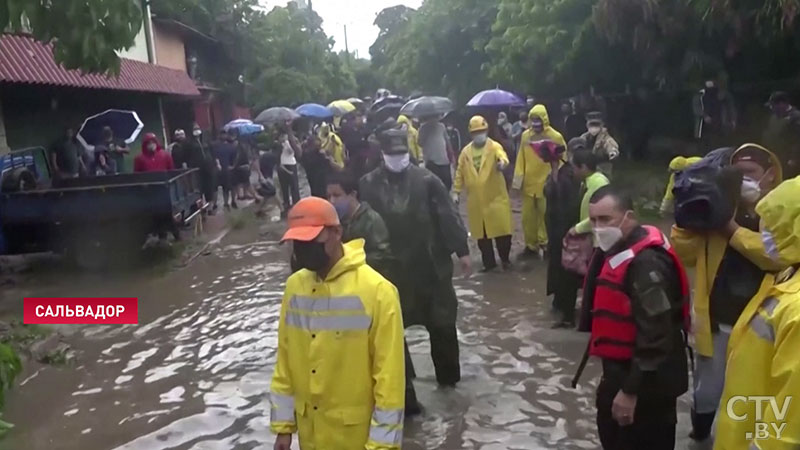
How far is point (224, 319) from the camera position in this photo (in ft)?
28.4

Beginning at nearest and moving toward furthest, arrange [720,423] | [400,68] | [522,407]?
[720,423] → [522,407] → [400,68]

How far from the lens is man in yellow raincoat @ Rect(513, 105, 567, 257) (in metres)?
9.50

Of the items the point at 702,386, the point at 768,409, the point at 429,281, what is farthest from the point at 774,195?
the point at 429,281

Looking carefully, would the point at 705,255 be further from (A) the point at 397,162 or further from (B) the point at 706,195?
(A) the point at 397,162

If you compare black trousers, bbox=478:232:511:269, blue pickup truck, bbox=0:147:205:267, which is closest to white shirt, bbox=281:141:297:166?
blue pickup truck, bbox=0:147:205:267

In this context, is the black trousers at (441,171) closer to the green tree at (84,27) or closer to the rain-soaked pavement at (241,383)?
the rain-soaked pavement at (241,383)

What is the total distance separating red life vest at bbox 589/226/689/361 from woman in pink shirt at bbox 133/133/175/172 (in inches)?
458

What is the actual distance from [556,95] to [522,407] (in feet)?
57.1

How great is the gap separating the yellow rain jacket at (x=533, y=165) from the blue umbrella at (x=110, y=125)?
9189mm

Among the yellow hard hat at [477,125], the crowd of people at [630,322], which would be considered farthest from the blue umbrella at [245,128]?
the crowd of people at [630,322]

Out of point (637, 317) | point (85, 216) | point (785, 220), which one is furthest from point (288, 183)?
point (785, 220)

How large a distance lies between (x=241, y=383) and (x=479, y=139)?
170 inches

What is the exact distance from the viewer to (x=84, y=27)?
3.75 meters

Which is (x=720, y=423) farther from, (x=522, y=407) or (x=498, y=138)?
(x=498, y=138)
